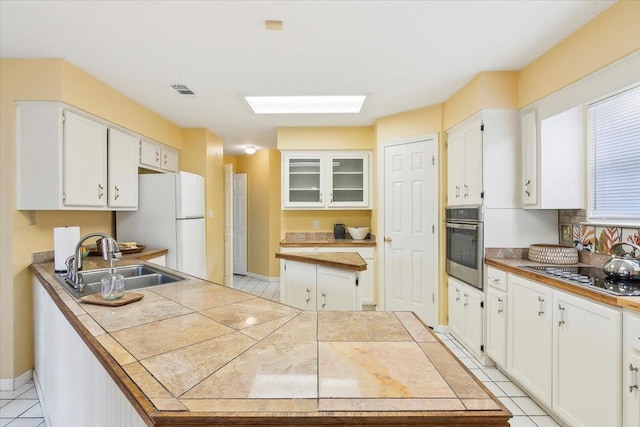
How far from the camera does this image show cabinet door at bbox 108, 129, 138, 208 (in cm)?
297

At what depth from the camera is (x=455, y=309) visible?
10.2 feet

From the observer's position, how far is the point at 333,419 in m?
0.69

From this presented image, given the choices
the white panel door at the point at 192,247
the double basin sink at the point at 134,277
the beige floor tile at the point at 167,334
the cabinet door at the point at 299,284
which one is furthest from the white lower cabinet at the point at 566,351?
the white panel door at the point at 192,247

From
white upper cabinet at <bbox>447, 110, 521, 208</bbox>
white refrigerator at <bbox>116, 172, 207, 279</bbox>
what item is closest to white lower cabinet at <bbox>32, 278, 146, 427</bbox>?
white refrigerator at <bbox>116, 172, 207, 279</bbox>

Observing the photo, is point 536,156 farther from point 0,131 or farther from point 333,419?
point 0,131

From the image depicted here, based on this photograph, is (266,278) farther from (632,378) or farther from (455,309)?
(632,378)

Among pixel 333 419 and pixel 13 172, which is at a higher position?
pixel 13 172

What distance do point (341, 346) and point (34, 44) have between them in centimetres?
289

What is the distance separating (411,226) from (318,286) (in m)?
1.43

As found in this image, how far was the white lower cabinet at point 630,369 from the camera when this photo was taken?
1395 millimetres

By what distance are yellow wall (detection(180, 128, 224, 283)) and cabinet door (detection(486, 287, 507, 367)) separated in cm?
353

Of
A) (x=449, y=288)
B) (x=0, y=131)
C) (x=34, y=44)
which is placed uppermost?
(x=34, y=44)

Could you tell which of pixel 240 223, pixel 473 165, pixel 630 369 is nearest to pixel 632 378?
pixel 630 369

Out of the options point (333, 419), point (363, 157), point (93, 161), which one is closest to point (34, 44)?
point (93, 161)
